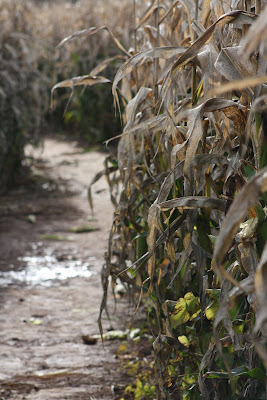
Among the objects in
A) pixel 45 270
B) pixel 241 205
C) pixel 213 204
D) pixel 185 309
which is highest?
pixel 241 205

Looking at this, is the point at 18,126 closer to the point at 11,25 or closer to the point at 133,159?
the point at 11,25

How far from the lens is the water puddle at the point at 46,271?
3.54 m

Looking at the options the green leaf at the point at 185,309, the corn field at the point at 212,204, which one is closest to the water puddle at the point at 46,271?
the corn field at the point at 212,204

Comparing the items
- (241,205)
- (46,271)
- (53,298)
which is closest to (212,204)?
(241,205)

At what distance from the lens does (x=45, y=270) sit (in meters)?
3.73

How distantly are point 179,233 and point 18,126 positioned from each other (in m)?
3.98

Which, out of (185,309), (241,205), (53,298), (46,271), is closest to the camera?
(241,205)

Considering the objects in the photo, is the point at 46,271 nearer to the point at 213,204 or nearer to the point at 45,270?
the point at 45,270

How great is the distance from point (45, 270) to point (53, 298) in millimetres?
484

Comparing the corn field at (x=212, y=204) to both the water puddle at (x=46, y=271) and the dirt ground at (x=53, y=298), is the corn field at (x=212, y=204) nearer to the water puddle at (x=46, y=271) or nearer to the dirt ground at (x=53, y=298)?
the dirt ground at (x=53, y=298)

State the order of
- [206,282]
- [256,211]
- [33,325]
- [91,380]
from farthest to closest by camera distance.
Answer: [33,325]
[91,380]
[206,282]
[256,211]

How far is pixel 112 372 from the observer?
2.42 m

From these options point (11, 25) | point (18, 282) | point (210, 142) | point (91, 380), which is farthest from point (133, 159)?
point (11, 25)

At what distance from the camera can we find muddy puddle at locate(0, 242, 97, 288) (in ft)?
11.6
